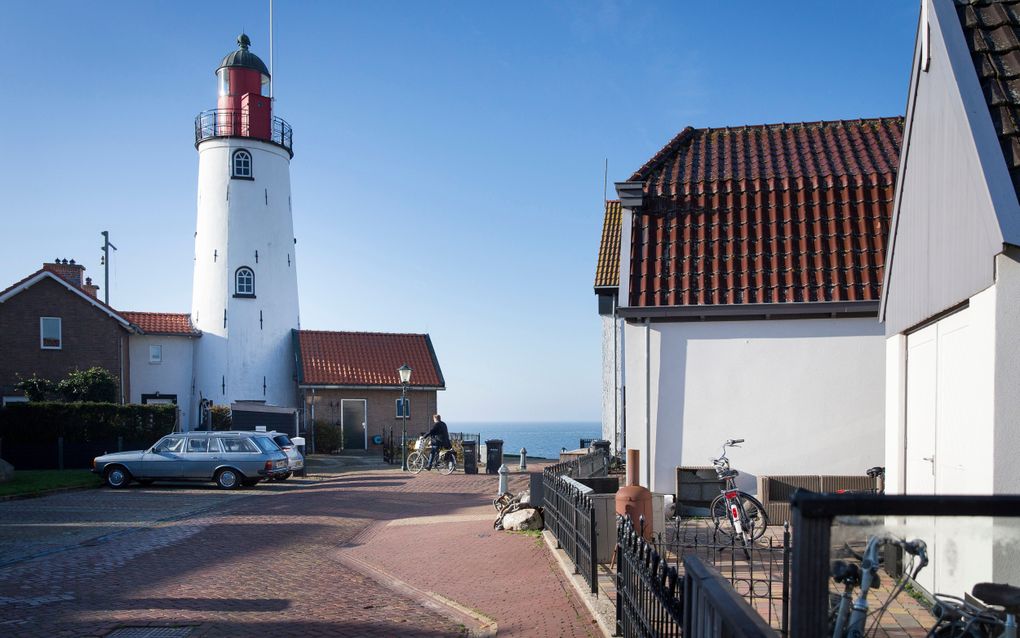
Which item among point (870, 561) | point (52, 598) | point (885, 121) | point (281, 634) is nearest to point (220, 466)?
point (52, 598)

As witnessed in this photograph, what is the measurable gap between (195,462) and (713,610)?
2077cm

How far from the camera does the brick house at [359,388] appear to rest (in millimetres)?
38719

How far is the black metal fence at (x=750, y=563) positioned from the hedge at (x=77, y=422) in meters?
22.2

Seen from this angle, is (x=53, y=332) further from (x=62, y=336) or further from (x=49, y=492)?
(x=49, y=492)

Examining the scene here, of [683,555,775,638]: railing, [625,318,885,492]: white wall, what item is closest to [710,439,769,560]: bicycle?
[625,318,885,492]: white wall

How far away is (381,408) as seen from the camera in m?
39.4

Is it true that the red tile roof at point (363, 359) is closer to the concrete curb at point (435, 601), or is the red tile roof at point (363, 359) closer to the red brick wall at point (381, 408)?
the red brick wall at point (381, 408)

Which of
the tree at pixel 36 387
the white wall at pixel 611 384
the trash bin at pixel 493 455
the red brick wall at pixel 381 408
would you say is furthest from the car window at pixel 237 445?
the red brick wall at pixel 381 408

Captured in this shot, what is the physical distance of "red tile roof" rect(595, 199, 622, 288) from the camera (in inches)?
1011

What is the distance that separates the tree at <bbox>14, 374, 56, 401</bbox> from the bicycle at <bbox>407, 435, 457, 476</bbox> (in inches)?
568

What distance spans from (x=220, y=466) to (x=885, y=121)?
17.5m

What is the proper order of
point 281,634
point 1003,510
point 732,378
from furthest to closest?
point 732,378
point 281,634
point 1003,510

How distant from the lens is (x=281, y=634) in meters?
7.86

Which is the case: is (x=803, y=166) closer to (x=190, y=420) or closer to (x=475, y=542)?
(x=475, y=542)
